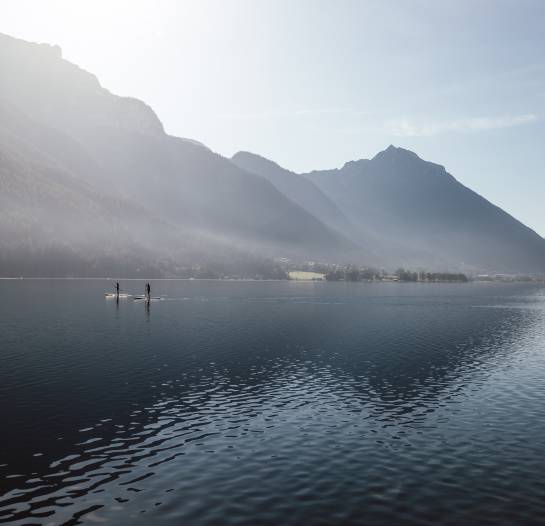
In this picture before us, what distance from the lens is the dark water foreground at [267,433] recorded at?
Answer: 26.6m

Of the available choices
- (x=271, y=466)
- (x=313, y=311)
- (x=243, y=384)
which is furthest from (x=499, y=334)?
(x=271, y=466)

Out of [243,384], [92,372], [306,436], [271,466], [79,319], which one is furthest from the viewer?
[79,319]

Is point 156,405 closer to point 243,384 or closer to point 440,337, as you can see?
point 243,384

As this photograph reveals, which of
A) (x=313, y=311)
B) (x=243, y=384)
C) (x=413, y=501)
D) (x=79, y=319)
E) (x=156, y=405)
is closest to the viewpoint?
(x=413, y=501)

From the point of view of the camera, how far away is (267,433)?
3878cm

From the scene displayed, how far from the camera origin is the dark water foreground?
87.3ft

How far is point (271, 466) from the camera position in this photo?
32062 millimetres

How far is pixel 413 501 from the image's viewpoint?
89.7ft

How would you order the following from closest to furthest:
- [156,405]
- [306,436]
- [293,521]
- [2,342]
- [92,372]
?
[293,521] → [306,436] → [156,405] → [92,372] → [2,342]

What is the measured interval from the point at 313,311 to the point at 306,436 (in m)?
115

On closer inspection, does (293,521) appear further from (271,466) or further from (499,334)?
(499,334)

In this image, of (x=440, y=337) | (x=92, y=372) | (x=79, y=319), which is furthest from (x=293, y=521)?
(x=79, y=319)

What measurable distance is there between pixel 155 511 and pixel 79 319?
99.0m

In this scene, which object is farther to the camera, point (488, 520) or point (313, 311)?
point (313, 311)
